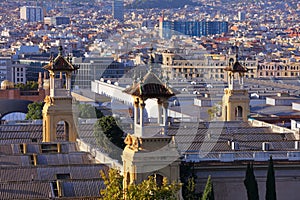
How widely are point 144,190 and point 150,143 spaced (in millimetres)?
1239

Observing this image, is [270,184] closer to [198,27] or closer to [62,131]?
[62,131]

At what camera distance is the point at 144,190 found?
1560 cm

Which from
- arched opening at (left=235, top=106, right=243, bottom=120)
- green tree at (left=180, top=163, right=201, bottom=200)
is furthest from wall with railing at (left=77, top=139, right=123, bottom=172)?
arched opening at (left=235, top=106, right=243, bottom=120)

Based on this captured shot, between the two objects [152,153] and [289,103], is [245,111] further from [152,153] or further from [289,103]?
[152,153]

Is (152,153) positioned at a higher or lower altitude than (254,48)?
higher

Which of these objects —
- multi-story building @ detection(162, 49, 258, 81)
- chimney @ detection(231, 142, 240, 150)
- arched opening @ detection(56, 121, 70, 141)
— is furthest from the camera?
multi-story building @ detection(162, 49, 258, 81)

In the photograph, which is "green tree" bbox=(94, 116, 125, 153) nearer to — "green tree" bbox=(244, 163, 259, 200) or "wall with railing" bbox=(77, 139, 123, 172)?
"wall with railing" bbox=(77, 139, 123, 172)

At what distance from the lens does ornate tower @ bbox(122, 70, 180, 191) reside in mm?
16625

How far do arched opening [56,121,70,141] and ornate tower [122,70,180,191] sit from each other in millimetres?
9080

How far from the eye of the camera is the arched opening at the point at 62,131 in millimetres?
25859

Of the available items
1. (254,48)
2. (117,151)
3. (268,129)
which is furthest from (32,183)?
(254,48)

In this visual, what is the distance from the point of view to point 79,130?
25781 millimetres

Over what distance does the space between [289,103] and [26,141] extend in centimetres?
1561

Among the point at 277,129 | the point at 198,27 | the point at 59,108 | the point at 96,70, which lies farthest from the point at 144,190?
the point at 198,27
